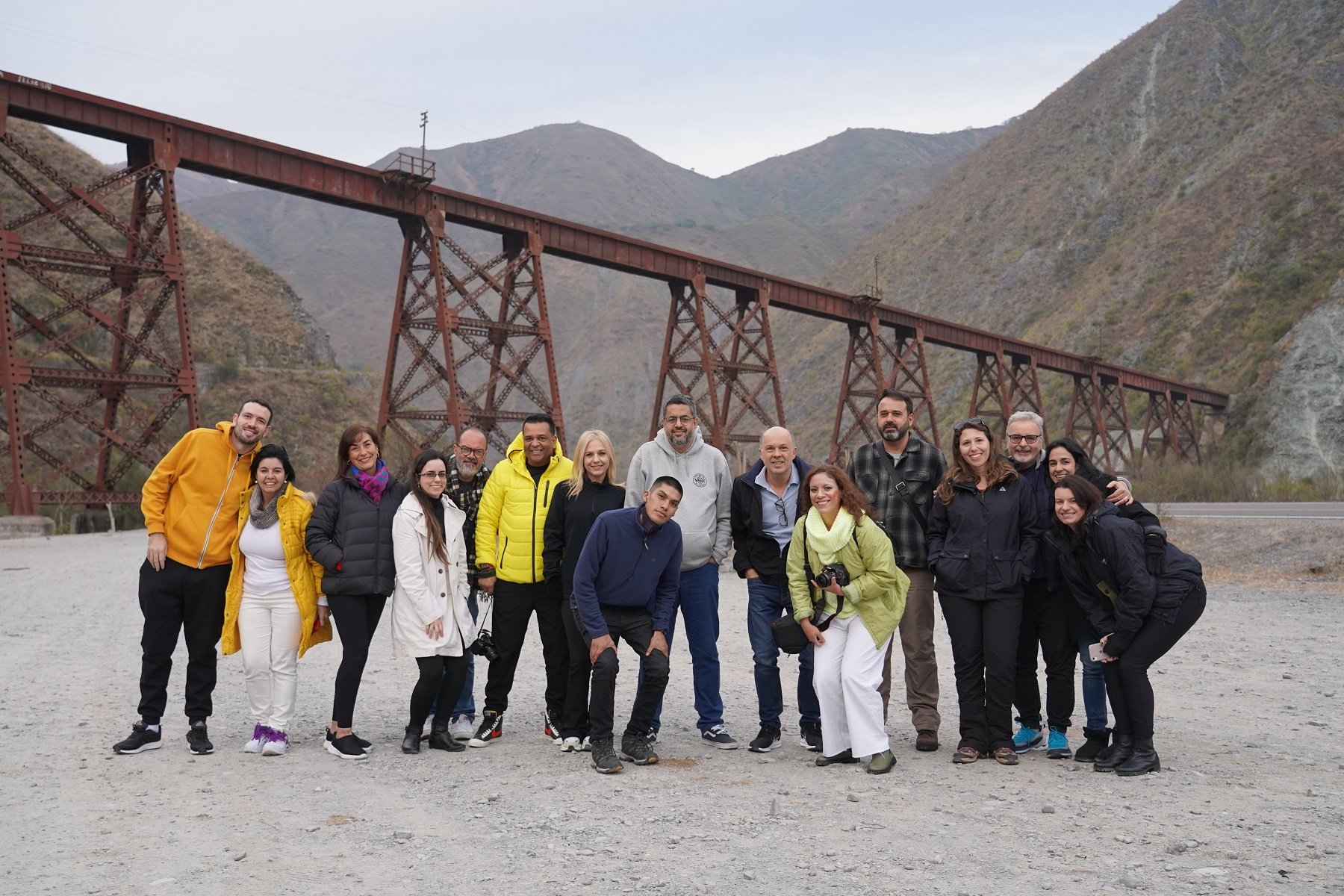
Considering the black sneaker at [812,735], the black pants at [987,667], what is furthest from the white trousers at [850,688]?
the black pants at [987,667]

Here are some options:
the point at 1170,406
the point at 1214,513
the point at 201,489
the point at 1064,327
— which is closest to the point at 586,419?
the point at 1064,327

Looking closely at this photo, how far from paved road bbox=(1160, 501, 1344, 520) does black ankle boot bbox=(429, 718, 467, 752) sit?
13.9 meters

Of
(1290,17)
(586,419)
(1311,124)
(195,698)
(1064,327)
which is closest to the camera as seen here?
(195,698)

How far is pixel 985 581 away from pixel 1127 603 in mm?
638

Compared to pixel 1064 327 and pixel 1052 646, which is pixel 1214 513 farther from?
pixel 1064 327

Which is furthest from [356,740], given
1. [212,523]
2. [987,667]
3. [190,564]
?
[987,667]

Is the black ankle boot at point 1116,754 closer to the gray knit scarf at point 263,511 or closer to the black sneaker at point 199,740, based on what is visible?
the gray knit scarf at point 263,511

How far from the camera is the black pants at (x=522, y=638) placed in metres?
5.25

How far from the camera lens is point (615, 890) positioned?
313cm

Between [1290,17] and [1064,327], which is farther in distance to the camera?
[1290,17]

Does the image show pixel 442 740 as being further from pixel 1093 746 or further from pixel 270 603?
pixel 1093 746

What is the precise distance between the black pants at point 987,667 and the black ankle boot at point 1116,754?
16.4 inches

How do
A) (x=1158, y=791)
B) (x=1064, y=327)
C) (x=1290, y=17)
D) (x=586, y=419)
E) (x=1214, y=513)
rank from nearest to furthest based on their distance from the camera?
(x=1158, y=791)
(x=1214, y=513)
(x=1064, y=327)
(x=1290, y=17)
(x=586, y=419)

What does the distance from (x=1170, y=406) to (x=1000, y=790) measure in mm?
36033
